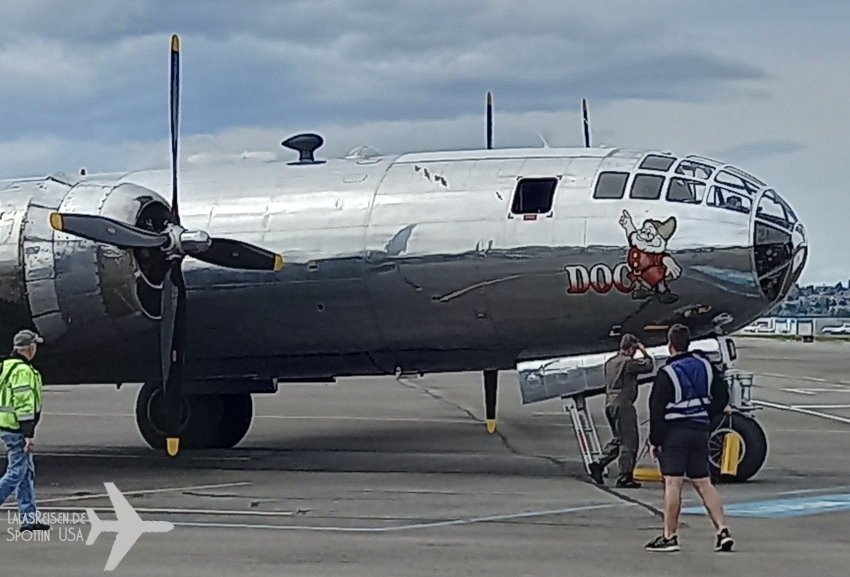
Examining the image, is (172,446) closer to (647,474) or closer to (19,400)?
(19,400)

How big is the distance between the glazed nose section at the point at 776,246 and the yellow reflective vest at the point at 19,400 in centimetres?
829

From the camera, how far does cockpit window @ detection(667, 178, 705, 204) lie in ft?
50.9

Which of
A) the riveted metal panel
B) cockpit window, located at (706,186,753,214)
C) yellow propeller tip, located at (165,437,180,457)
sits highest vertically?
cockpit window, located at (706,186,753,214)

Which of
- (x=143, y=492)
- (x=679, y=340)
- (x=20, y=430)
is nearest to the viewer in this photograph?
(x=679, y=340)

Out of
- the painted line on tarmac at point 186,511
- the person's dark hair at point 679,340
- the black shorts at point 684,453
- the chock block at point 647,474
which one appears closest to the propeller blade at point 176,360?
the painted line on tarmac at point 186,511

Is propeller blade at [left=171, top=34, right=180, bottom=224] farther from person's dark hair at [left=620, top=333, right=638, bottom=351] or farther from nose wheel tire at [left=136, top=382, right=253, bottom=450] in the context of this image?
person's dark hair at [left=620, top=333, right=638, bottom=351]

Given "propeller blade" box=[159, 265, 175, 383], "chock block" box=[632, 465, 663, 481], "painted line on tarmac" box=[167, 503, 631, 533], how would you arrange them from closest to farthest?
1. "painted line on tarmac" box=[167, 503, 631, 533]
2. "chock block" box=[632, 465, 663, 481]
3. "propeller blade" box=[159, 265, 175, 383]

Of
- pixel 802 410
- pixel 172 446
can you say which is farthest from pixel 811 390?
pixel 172 446

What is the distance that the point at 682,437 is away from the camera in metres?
10.8

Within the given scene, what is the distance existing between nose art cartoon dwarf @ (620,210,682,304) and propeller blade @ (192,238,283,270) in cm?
446

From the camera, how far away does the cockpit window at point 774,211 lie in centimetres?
1547

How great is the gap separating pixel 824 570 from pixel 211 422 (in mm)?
11777

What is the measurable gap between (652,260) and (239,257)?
5.18 meters

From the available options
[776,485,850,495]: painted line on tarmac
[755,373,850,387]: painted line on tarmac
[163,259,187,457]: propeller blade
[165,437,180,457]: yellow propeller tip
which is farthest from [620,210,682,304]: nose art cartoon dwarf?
[755,373,850,387]: painted line on tarmac
